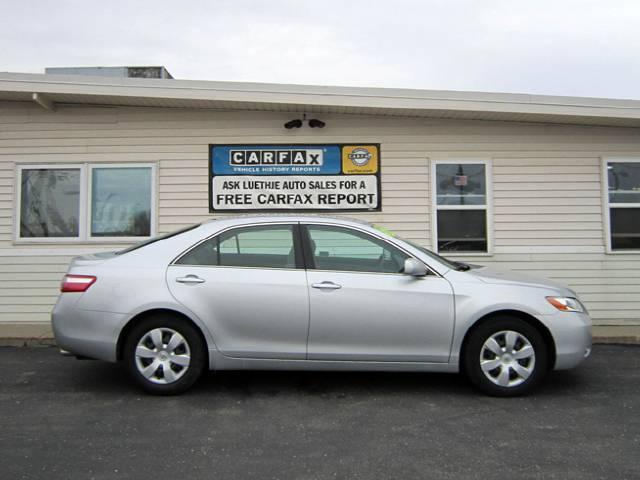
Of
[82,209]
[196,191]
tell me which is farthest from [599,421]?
[82,209]

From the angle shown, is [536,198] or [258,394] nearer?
[258,394]

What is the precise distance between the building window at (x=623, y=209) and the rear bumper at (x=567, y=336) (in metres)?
3.91

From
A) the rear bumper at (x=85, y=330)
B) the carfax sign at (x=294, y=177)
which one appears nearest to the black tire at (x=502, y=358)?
the rear bumper at (x=85, y=330)

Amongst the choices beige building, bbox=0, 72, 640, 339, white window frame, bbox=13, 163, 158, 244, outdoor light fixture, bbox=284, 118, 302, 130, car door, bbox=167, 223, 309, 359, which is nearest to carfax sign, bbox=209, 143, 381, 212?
beige building, bbox=0, 72, 640, 339

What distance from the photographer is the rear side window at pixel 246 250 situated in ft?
16.3

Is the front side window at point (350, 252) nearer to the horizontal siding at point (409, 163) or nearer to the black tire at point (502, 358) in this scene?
the black tire at point (502, 358)

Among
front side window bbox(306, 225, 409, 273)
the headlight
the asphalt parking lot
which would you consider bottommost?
the asphalt parking lot

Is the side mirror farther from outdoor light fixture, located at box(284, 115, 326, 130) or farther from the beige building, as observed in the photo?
outdoor light fixture, located at box(284, 115, 326, 130)

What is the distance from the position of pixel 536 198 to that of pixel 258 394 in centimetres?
520

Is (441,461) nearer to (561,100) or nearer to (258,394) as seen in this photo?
(258,394)

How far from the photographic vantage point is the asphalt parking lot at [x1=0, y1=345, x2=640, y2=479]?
348cm

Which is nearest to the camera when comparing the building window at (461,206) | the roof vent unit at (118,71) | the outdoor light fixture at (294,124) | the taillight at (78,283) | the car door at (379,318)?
the car door at (379,318)

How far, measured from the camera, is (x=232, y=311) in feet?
15.8

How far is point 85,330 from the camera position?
4.86m
